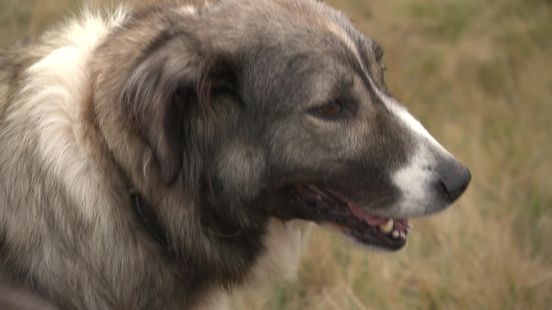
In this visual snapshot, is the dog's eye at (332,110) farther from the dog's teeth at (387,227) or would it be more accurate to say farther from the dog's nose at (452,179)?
the dog's teeth at (387,227)

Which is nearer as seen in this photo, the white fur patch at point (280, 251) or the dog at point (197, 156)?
the dog at point (197, 156)

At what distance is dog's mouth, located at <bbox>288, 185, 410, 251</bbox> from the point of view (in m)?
3.18

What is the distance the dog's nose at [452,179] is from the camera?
10.1 ft

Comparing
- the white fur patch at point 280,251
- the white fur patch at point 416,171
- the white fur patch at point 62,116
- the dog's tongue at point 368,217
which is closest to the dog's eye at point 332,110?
the white fur patch at point 416,171

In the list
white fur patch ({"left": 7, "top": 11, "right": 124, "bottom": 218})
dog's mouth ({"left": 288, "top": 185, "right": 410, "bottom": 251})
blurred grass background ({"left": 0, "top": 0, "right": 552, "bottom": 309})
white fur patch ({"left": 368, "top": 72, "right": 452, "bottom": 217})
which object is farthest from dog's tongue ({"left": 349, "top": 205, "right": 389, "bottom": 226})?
white fur patch ({"left": 7, "top": 11, "right": 124, "bottom": 218})

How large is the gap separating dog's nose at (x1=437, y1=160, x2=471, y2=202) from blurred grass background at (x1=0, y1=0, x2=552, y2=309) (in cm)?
84

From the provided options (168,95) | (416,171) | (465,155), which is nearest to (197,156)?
(168,95)

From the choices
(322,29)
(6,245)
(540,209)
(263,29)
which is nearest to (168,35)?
(263,29)

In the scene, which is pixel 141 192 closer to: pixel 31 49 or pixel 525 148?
pixel 31 49

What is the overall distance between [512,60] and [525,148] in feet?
4.67

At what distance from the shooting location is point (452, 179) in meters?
3.09

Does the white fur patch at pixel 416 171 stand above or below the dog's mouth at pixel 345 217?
above

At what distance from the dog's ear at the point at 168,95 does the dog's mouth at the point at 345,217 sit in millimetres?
433

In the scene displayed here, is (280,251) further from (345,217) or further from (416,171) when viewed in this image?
(416,171)
